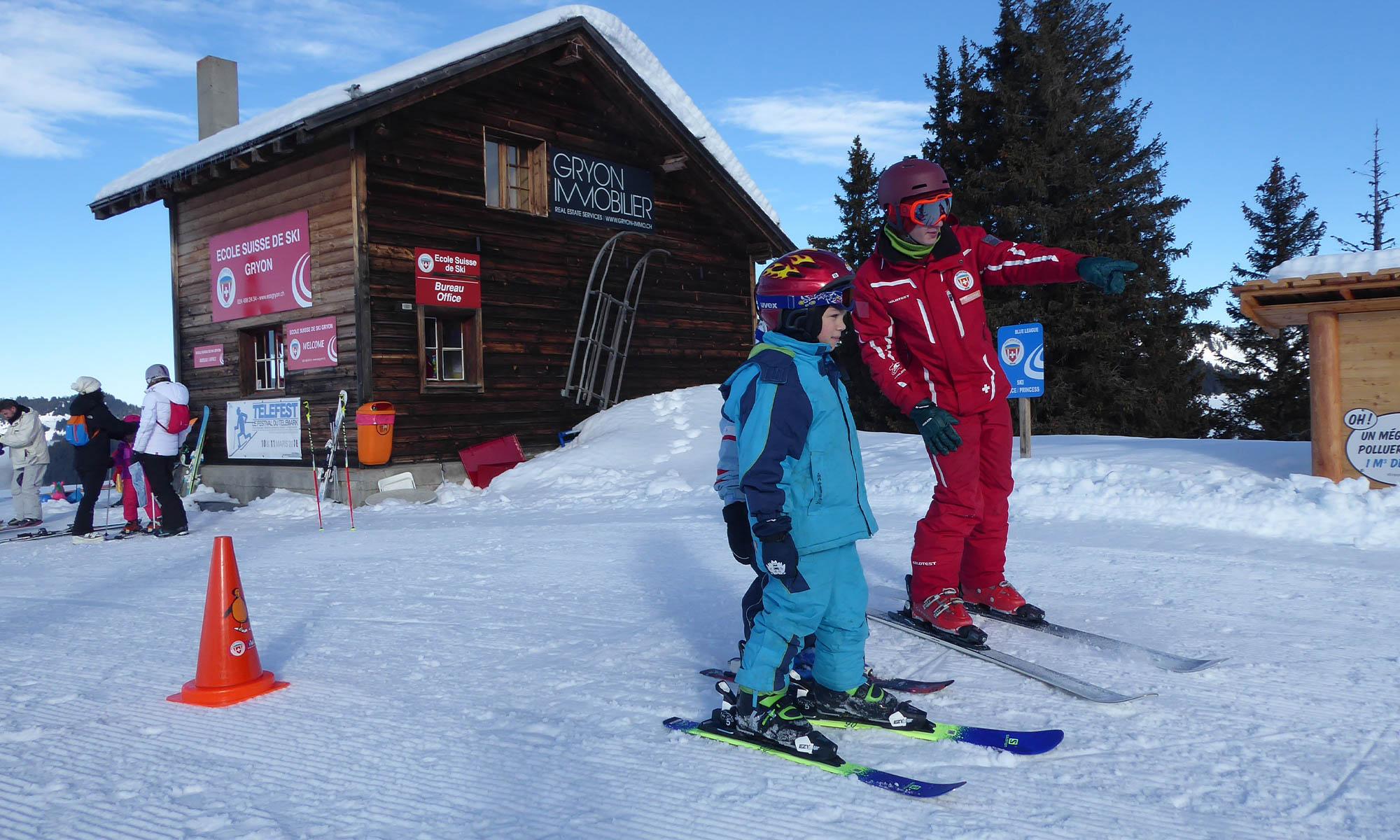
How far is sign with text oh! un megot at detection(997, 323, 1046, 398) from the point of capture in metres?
9.14

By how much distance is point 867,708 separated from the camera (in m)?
2.89

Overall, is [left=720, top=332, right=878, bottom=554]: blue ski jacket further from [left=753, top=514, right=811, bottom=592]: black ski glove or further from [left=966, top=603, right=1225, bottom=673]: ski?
[left=966, top=603, right=1225, bottom=673]: ski

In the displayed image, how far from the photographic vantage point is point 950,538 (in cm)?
392

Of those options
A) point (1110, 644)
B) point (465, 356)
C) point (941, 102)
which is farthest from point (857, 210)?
point (1110, 644)

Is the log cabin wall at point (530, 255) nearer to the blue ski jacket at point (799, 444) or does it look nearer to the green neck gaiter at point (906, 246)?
the green neck gaiter at point (906, 246)

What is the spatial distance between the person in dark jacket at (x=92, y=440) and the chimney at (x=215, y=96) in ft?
30.9

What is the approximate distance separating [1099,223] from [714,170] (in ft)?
41.9

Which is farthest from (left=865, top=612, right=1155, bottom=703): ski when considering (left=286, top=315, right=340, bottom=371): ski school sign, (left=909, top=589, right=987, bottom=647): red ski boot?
(left=286, top=315, right=340, bottom=371): ski school sign

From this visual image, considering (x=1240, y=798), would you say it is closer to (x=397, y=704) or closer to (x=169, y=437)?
(x=397, y=704)

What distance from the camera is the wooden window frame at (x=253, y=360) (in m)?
13.0

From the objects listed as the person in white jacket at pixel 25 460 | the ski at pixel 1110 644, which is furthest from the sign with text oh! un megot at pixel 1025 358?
the person in white jacket at pixel 25 460

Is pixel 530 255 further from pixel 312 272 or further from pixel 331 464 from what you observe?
pixel 331 464

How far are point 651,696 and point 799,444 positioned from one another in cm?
118

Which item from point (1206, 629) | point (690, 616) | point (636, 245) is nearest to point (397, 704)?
point (690, 616)
